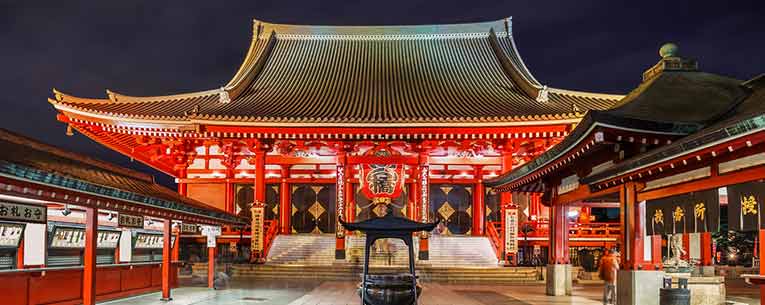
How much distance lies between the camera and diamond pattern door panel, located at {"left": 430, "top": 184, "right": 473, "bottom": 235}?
115 ft

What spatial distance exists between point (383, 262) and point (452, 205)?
734 cm

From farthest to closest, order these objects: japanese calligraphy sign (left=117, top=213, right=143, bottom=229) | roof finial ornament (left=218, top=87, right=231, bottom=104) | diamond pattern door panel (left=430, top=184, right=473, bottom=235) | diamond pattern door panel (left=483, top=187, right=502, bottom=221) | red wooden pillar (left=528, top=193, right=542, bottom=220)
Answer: diamond pattern door panel (left=483, top=187, right=502, bottom=221) < diamond pattern door panel (left=430, top=184, right=473, bottom=235) < red wooden pillar (left=528, top=193, right=542, bottom=220) < roof finial ornament (left=218, top=87, right=231, bottom=104) < japanese calligraphy sign (left=117, top=213, right=143, bottom=229)

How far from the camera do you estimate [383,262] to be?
28766 millimetres

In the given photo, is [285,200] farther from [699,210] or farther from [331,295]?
[699,210]

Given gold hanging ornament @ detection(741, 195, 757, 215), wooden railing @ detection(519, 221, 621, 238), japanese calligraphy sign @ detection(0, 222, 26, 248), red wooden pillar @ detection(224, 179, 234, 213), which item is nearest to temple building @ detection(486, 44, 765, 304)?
gold hanging ornament @ detection(741, 195, 757, 215)

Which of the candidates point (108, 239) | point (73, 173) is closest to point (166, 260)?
point (108, 239)

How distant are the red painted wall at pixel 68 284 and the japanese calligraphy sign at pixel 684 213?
10761 mm

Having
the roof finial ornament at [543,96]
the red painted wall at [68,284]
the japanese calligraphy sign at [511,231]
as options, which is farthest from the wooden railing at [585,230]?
the red painted wall at [68,284]

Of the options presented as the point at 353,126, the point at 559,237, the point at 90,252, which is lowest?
the point at 90,252

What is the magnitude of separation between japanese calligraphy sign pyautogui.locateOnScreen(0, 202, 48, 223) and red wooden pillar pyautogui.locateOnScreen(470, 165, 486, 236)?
2091cm

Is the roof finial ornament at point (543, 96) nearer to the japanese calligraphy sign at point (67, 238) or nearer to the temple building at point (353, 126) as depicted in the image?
the temple building at point (353, 126)

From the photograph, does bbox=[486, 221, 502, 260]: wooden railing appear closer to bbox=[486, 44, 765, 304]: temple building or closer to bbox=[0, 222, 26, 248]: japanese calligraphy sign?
bbox=[486, 44, 765, 304]: temple building

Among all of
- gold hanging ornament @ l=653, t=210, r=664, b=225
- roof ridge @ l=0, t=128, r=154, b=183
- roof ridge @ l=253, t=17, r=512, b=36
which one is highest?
roof ridge @ l=253, t=17, r=512, b=36

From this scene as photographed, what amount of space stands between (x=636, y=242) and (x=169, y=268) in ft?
34.4
